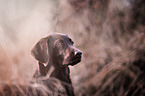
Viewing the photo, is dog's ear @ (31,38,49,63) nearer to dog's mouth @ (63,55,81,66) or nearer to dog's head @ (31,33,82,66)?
dog's head @ (31,33,82,66)

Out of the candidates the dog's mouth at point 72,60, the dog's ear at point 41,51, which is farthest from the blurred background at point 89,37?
the dog's mouth at point 72,60

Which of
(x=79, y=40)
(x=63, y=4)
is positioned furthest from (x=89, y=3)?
(x=79, y=40)

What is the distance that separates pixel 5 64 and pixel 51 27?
55 centimetres

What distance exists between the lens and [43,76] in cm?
118

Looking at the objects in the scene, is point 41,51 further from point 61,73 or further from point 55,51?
point 61,73

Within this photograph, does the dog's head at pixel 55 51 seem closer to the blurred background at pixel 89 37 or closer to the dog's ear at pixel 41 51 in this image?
the dog's ear at pixel 41 51

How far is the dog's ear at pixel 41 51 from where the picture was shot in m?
1.19

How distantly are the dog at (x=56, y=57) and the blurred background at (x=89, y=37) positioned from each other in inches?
6.3

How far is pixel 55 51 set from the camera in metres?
1.22

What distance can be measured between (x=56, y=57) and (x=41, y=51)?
5.3 inches

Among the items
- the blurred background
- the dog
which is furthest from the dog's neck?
the blurred background

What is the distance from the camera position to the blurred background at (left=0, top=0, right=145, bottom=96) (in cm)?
136

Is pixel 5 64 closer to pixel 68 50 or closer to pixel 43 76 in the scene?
pixel 43 76

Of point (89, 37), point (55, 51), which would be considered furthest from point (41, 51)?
point (89, 37)
